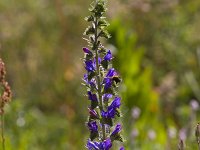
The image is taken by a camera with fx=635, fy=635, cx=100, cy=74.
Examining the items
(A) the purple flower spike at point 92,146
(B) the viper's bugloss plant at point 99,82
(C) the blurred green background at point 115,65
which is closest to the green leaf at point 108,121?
(B) the viper's bugloss plant at point 99,82

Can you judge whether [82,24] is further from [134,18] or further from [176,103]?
[176,103]

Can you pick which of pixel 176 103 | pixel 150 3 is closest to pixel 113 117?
pixel 176 103

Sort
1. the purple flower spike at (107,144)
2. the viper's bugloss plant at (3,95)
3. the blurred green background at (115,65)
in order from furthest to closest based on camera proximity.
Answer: the blurred green background at (115,65) < the viper's bugloss plant at (3,95) < the purple flower spike at (107,144)

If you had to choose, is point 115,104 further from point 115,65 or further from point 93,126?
point 115,65

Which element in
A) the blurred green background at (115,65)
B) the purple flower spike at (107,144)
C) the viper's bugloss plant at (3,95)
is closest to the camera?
the purple flower spike at (107,144)

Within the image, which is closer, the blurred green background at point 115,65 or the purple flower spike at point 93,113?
the purple flower spike at point 93,113

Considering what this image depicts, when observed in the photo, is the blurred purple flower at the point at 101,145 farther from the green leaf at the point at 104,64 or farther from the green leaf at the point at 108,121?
the green leaf at the point at 104,64

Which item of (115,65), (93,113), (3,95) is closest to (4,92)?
(3,95)
